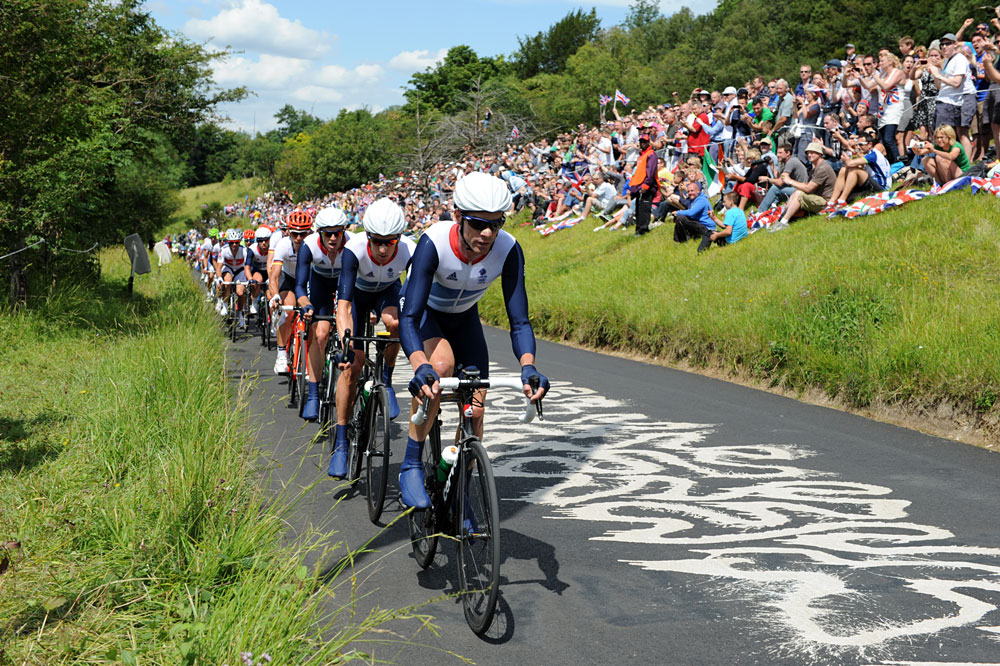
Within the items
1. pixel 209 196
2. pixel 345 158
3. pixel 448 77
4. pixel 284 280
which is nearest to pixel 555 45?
pixel 448 77

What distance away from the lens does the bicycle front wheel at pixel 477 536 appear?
4.52 m

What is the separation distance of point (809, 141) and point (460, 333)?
14.1 m

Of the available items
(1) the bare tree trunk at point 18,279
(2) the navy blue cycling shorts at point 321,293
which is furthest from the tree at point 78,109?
(2) the navy blue cycling shorts at point 321,293

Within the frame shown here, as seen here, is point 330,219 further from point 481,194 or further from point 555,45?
point 555,45

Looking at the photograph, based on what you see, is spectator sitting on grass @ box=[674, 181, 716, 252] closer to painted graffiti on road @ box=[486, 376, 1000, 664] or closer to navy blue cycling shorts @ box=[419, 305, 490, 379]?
painted graffiti on road @ box=[486, 376, 1000, 664]

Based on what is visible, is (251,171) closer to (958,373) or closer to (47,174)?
(47,174)

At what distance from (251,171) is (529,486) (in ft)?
435

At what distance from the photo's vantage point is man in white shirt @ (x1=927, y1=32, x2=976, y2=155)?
48.6 ft

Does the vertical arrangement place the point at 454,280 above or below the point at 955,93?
below

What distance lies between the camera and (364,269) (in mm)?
8070

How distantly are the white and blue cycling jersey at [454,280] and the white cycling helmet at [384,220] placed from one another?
61.6 inches

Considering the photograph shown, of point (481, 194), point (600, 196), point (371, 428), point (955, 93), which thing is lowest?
point (371, 428)

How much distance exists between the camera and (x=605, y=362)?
15266mm

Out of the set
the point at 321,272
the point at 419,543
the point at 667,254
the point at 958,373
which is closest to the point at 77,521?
the point at 419,543
